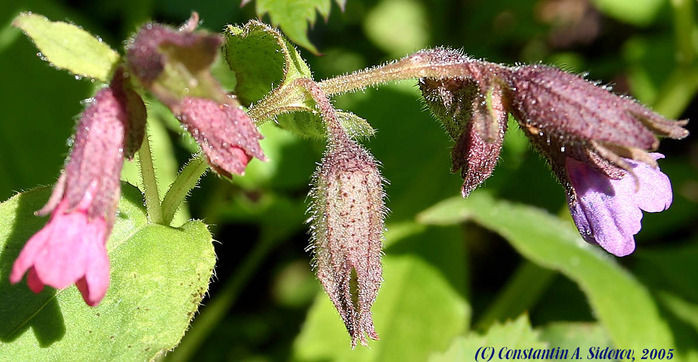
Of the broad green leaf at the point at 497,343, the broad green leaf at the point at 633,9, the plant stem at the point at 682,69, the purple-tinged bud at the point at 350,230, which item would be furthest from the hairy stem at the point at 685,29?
the purple-tinged bud at the point at 350,230

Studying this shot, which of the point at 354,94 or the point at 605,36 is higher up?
the point at 354,94

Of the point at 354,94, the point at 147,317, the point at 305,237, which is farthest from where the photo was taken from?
the point at 305,237

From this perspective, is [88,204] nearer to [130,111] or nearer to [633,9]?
[130,111]

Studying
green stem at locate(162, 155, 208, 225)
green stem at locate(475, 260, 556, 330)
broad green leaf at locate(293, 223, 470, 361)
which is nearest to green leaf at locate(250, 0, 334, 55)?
green stem at locate(162, 155, 208, 225)

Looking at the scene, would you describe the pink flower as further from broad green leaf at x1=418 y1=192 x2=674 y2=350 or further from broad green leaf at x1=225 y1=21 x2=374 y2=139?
broad green leaf at x1=418 y1=192 x2=674 y2=350

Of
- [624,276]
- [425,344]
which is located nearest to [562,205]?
[624,276]

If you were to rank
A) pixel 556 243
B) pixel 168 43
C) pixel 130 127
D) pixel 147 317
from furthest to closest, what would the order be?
pixel 556 243
pixel 147 317
pixel 130 127
pixel 168 43

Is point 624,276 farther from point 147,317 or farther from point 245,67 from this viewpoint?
point 147,317
